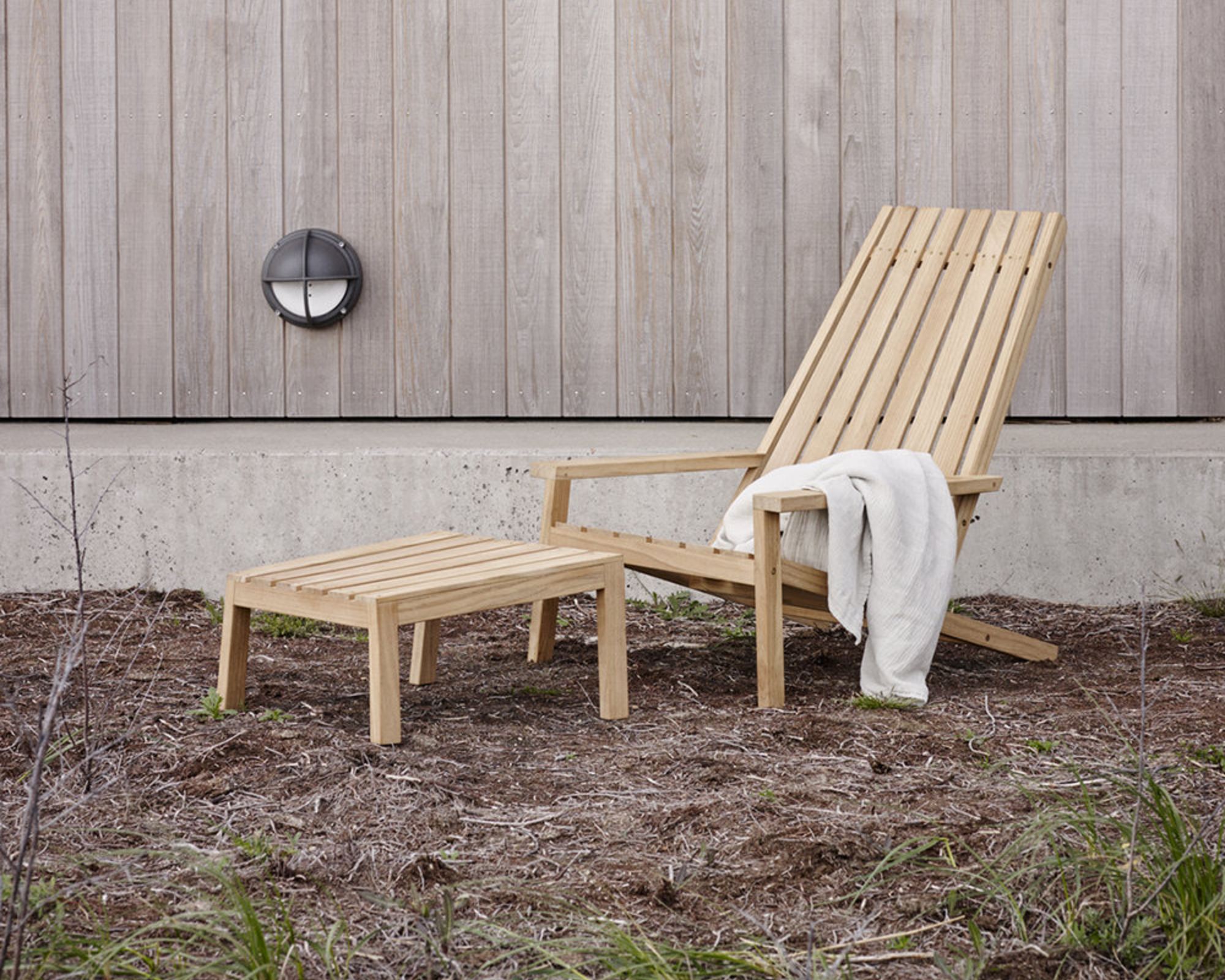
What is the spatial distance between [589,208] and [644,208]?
181 mm

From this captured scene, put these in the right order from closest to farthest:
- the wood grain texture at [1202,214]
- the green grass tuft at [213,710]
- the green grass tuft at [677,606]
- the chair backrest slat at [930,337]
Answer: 1. the green grass tuft at [213,710]
2. the chair backrest slat at [930,337]
3. the green grass tuft at [677,606]
4. the wood grain texture at [1202,214]

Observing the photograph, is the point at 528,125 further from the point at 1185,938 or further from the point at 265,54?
the point at 1185,938

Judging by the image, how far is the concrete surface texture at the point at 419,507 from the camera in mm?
4043

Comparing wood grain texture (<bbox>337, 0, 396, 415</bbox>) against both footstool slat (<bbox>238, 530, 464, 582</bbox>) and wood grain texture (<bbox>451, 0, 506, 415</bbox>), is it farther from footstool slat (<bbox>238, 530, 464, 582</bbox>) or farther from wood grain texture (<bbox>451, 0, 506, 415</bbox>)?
footstool slat (<bbox>238, 530, 464, 582</bbox>)

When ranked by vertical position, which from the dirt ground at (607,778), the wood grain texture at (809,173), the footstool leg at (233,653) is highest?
the wood grain texture at (809,173)

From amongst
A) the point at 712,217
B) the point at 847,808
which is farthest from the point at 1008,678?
the point at 712,217

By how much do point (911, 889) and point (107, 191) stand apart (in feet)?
12.2

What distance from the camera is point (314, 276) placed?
4398 millimetres

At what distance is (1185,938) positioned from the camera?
4.99 feet

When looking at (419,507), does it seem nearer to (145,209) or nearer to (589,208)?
(589,208)

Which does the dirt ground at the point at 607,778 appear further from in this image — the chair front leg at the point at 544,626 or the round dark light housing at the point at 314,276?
the round dark light housing at the point at 314,276

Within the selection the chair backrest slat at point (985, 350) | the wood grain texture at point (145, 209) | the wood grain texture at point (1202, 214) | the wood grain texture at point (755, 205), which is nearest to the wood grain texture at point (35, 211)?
the wood grain texture at point (145, 209)

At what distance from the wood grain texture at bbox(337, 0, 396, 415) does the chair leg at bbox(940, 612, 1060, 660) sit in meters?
2.08

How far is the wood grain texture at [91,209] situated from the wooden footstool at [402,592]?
196cm
